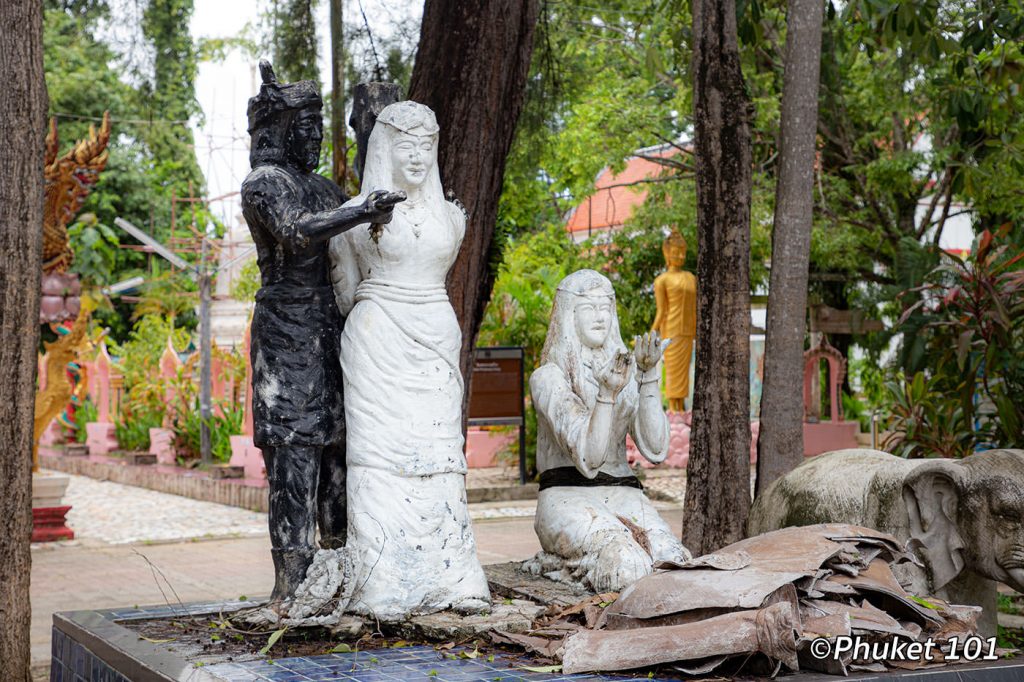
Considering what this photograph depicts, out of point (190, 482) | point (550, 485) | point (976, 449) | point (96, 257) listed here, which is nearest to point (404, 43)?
point (550, 485)

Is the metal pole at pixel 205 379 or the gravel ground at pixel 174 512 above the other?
the metal pole at pixel 205 379

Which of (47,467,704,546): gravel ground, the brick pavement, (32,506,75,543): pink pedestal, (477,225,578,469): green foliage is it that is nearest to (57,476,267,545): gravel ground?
(47,467,704,546): gravel ground

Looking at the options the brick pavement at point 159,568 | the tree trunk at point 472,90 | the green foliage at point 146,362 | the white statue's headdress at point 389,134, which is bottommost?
the brick pavement at point 159,568

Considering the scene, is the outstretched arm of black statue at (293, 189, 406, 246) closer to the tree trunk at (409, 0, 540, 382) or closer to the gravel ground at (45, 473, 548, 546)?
the tree trunk at (409, 0, 540, 382)

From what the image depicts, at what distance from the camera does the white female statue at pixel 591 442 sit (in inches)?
215

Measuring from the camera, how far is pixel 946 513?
541 cm

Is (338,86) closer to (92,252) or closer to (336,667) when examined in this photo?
(336,667)

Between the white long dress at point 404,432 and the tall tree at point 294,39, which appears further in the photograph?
the tall tree at point 294,39

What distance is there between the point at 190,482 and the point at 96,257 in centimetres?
1181

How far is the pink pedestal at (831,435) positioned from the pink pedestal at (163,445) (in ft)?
30.2

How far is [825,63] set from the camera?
45.0ft

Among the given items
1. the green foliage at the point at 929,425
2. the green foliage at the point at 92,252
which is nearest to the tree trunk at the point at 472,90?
the green foliage at the point at 929,425

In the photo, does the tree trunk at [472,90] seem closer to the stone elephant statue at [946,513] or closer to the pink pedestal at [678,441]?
the stone elephant statue at [946,513]

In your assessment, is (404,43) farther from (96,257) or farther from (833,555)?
(96,257)
